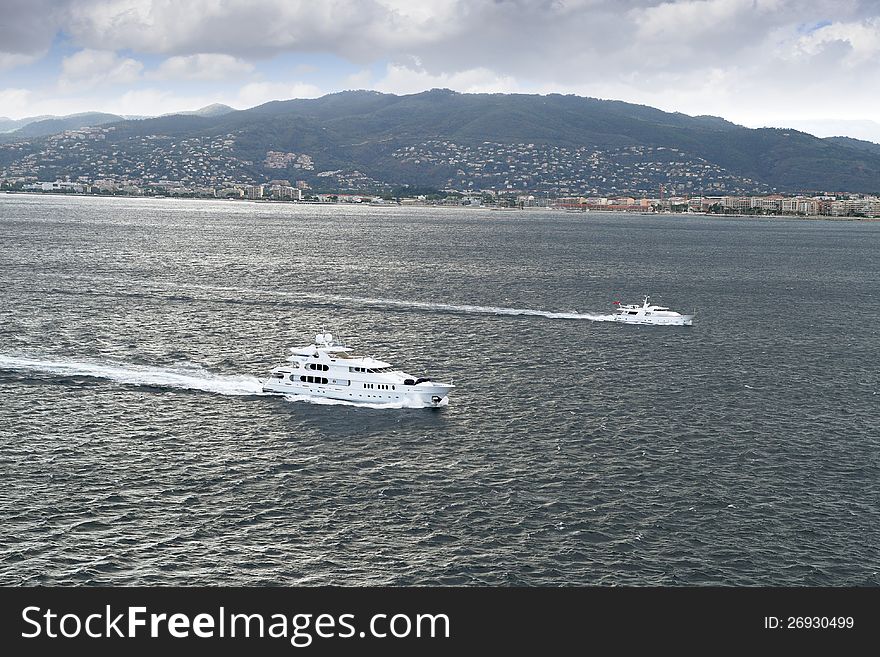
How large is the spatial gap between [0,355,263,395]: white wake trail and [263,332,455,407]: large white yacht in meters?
3.62

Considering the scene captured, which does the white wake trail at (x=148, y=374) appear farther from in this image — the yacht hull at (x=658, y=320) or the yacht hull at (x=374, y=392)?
the yacht hull at (x=658, y=320)

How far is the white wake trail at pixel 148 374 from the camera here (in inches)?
3376

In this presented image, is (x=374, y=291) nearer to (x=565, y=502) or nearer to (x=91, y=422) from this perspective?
(x=91, y=422)

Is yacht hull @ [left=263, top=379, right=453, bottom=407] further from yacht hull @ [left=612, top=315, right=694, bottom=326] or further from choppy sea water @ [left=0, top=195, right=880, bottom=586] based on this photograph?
yacht hull @ [left=612, top=315, right=694, bottom=326]

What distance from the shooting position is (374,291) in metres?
161

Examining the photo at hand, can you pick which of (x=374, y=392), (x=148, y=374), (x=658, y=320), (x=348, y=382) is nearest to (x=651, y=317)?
(x=658, y=320)

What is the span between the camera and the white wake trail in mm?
85750

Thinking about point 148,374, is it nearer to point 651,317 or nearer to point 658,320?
point 651,317

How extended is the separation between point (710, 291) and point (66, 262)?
454 feet

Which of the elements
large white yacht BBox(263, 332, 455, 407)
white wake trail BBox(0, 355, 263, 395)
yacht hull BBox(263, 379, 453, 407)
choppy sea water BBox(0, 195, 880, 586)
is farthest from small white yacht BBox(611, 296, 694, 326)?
white wake trail BBox(0, 355, 263, 395)

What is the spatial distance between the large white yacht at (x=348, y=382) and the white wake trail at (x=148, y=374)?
362 cm

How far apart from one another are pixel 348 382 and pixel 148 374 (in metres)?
22.0

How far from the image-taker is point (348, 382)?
83.6 meters

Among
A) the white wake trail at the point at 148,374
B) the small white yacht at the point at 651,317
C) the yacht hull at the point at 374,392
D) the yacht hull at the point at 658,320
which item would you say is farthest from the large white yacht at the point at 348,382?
the small white yacht at the point at 651,317
